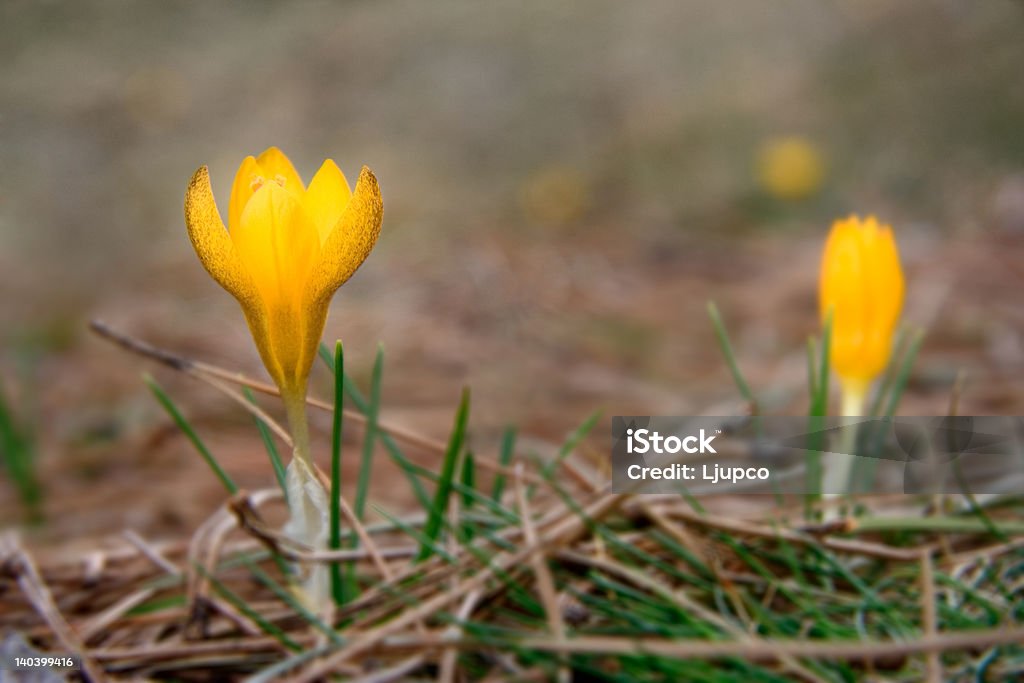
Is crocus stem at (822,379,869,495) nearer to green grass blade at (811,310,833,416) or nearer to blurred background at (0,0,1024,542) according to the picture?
green grass blade at (811,310,833,416)

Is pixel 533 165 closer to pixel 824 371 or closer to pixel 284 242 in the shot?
pixel 824 371

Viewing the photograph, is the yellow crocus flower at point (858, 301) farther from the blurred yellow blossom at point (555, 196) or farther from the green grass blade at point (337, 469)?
the blurred yellow blossom at point (555, 196)

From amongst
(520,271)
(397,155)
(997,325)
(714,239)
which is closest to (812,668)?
(997,325)

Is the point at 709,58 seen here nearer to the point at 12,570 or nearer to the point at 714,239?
the point at 714,239

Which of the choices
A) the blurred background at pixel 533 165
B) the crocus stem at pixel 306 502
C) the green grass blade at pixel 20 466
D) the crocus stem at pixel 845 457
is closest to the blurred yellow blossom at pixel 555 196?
the blurred background at pixel 533 165

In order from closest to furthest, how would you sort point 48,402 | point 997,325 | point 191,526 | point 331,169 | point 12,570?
point 331,169
point 12,570
point 191,526
point 48,402
point 997,325

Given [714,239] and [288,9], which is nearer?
[714,239]

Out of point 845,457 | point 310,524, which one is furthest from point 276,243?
point 845,457

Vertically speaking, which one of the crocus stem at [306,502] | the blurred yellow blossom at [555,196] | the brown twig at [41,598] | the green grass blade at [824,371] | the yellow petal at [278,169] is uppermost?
the blurred yellow blossom at [555,196]
